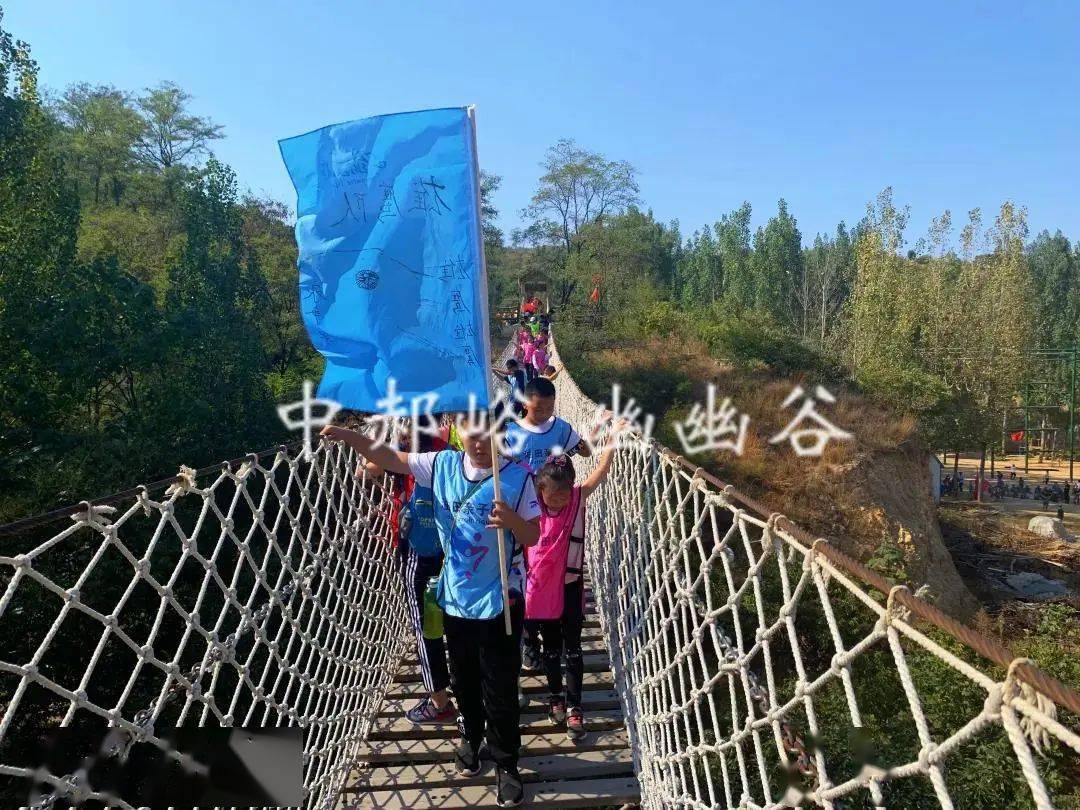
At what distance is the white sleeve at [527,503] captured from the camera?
5.44ft

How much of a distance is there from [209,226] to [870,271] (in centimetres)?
1601

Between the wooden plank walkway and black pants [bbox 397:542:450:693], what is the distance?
0.19 metres

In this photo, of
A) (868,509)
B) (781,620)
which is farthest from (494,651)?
(868,509)

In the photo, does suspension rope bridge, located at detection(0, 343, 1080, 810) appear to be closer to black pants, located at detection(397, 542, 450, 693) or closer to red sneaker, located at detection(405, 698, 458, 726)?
red sneaker, located at detection(405, 698, 458, 726)

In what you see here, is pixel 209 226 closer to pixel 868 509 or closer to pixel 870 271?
pixel 868 509

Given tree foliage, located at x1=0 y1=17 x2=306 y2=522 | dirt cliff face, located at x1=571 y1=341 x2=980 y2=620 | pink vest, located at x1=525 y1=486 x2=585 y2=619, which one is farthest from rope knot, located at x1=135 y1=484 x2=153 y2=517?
dirt cliff face, located at x1=571 y1=341 x2=980 y2=620

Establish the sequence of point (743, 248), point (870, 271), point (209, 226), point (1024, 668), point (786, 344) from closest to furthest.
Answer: point (1024, 668) → point (209, 226) → point (786, 344) → point (870, 271) → point (743, 248)

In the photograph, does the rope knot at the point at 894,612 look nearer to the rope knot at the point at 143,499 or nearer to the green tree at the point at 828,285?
the rope knot at the point at 143,499

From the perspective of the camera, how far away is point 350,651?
7.22 feet

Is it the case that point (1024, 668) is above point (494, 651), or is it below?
above

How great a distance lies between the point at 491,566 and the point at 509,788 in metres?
0.67

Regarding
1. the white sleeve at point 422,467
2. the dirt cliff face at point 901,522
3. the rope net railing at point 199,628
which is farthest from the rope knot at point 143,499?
the dirt cliff face at point 901,522

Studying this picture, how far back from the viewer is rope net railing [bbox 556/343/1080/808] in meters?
0.79

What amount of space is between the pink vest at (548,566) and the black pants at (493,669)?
12.0 inches
